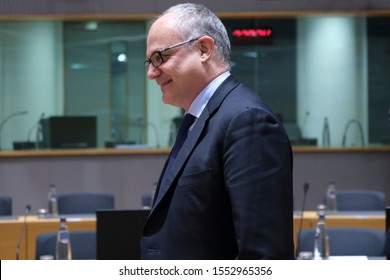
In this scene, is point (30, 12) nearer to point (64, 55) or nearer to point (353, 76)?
point (64, 55)

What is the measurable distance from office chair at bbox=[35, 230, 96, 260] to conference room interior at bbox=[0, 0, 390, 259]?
5235 millimetres

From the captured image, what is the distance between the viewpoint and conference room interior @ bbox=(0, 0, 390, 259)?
10820 mm

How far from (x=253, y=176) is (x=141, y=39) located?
30.6 ft

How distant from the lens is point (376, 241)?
5.54 metres

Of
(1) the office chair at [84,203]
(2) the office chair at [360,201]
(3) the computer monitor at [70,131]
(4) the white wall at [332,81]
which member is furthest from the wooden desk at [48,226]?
(4) the white wall at [332,81]

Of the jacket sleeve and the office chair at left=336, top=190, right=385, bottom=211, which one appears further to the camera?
the office chair at left=336, top=190, right=385, bottom=211

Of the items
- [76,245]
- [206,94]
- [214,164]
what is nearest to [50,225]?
[76,245]

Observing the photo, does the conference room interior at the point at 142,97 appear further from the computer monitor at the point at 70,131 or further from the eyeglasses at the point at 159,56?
the eyeglasses at the point at 159,56

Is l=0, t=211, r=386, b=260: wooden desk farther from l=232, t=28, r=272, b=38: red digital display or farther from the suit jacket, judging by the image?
the suit jacket

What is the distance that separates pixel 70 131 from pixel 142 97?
102 centimetres

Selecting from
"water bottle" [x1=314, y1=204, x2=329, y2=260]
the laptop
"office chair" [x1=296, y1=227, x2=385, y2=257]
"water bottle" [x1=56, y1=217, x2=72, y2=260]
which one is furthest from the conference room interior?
the laptop

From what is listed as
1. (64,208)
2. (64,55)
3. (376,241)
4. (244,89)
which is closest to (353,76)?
(64,55)

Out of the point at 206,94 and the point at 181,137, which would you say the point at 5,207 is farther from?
the point at 206,94

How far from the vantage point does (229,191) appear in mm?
1854
